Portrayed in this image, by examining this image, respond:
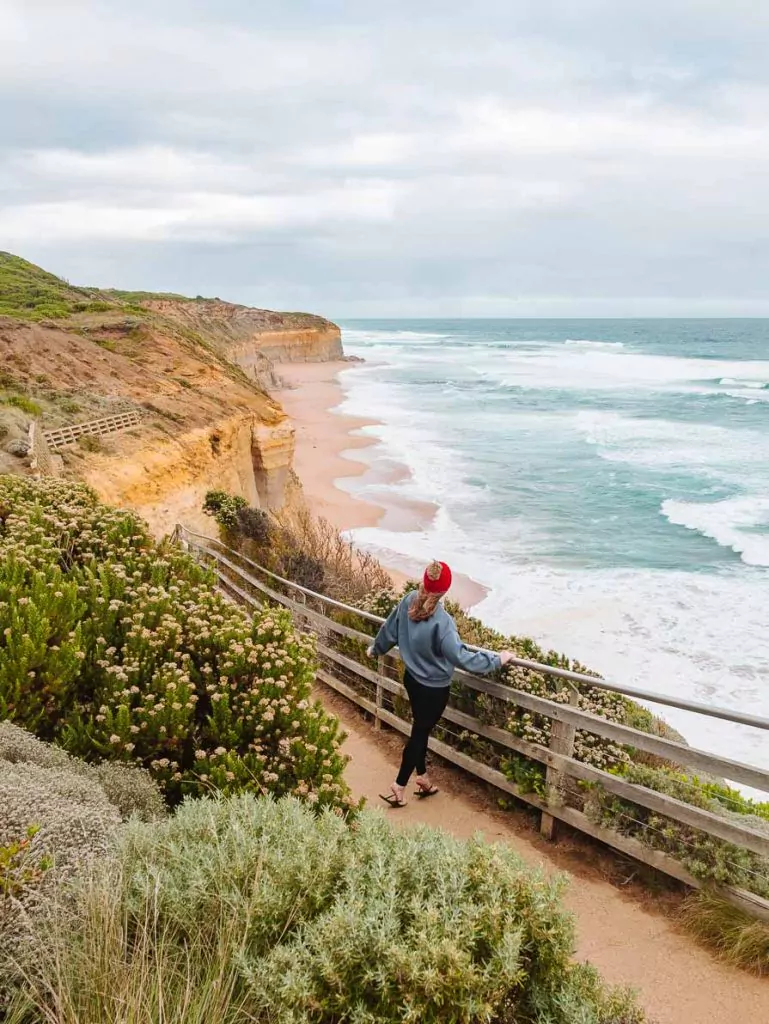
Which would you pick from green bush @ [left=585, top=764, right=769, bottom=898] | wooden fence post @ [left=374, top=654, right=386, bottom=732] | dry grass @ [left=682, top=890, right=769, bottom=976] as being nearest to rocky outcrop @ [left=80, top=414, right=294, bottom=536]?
wooden fence post @ [left=374, top=654, right=386, bottom=732]

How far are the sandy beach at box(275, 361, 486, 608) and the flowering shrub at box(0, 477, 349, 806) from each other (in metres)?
11.5

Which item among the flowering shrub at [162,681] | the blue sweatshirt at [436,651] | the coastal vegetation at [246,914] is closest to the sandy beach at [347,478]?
the blue sweatshirt at [436,651]

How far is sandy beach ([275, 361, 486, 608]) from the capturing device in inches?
770

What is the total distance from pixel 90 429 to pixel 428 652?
12407mm

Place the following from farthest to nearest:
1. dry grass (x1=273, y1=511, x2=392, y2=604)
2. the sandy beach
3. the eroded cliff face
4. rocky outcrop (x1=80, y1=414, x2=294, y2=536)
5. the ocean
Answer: the eroded cliff face, the sandy beach, rocky outcrop (x1=80, y1=414, x2=294, y2=536), the ocean, dry grass (x1=273, y1=511, x2=392, y2=604)

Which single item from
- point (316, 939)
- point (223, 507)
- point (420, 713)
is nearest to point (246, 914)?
point (316, 939)

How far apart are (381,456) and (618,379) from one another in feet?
146

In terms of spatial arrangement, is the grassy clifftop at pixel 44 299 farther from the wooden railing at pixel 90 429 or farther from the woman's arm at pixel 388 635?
the woman's arm at pixel 388 635

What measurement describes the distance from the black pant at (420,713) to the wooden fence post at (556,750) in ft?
2.57

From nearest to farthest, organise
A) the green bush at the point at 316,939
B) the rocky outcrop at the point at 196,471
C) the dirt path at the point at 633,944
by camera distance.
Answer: the green bush at the point at 316,939, the dirt path at the point at 633,944, the rocky outcrop at the point at 196,471

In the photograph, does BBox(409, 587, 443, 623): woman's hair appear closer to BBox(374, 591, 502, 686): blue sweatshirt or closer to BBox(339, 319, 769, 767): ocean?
BBox(374, 591, 502, 686): blue sweatshirt

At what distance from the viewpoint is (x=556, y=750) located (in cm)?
517

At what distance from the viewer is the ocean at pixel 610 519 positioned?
13.9 metres

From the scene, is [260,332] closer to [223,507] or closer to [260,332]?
[260,332]
